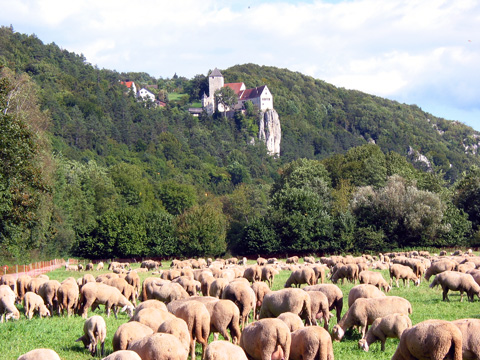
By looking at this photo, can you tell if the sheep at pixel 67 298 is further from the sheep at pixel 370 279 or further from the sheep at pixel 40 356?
the sheep at pixel 370 279

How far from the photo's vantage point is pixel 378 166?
91.9m

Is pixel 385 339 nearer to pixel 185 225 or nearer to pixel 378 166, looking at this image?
pixel 185 225

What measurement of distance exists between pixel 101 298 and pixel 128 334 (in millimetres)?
8510

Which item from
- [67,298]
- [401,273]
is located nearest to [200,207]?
[401,273]

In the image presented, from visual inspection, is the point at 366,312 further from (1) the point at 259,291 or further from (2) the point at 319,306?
(1) the point at 259,291

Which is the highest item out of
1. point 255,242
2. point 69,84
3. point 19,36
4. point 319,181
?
point 19,36

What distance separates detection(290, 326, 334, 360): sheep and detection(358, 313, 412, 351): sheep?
2.74 m

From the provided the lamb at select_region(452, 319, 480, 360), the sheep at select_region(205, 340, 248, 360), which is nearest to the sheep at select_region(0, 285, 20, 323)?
the sheep at select_region(205, 340, 248, 360)

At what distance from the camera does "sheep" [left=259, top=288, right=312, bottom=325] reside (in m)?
19.3

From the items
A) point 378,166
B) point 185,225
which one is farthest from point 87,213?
point 378,166

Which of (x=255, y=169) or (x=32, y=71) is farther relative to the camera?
(x=255, y=169)

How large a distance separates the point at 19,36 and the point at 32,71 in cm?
2879

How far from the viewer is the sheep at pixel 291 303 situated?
19.3m

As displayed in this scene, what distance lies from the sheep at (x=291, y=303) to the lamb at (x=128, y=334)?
17.5 ft
